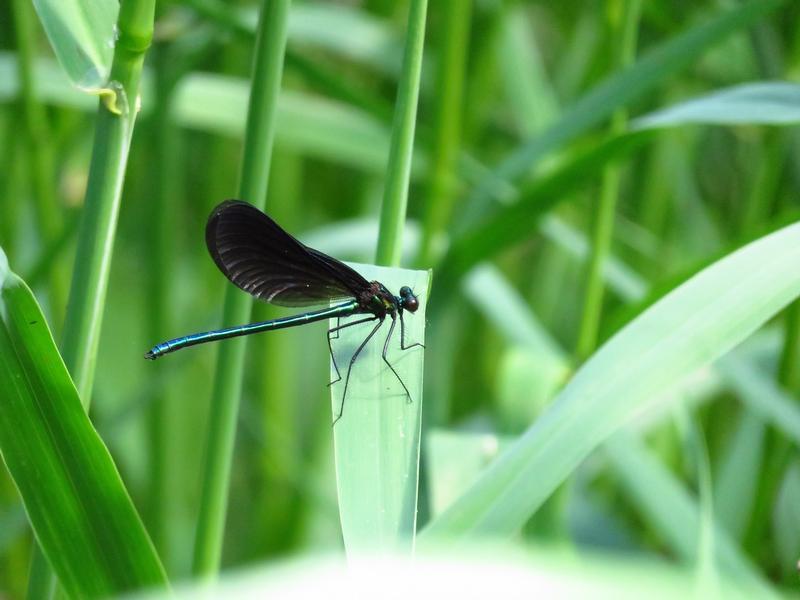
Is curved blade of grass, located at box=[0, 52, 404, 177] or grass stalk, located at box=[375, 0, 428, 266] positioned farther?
curved blade of grass, located at box=[0, 52, 404, 177]

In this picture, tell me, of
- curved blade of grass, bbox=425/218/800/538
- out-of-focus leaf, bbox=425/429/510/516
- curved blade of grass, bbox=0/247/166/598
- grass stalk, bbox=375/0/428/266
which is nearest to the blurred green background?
out-of-focus leaf, bbox=425/429/510/516

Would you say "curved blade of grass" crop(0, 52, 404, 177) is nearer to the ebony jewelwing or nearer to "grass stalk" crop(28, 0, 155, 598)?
the ebony jewelwing

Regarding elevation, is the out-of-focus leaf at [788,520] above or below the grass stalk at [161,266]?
below

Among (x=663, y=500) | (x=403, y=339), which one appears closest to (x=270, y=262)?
(x=403, y=339)

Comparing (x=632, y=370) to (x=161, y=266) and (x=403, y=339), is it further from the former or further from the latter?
(x=161, y=266)

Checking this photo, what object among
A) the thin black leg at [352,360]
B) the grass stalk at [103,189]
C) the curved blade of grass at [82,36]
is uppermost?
the curved blade of grass at [82,36]

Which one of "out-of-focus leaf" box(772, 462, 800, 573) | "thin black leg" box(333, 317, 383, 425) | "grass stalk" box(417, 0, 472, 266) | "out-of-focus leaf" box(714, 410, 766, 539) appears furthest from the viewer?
"out-of-focus leaf" box(714, 410, 766, 539)

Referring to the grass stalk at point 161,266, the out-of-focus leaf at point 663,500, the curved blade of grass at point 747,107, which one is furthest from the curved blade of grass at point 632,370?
the grass stalk at point 161,266

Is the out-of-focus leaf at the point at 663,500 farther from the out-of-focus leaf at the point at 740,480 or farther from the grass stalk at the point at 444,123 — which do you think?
the grass stalk at the point at 444,123
